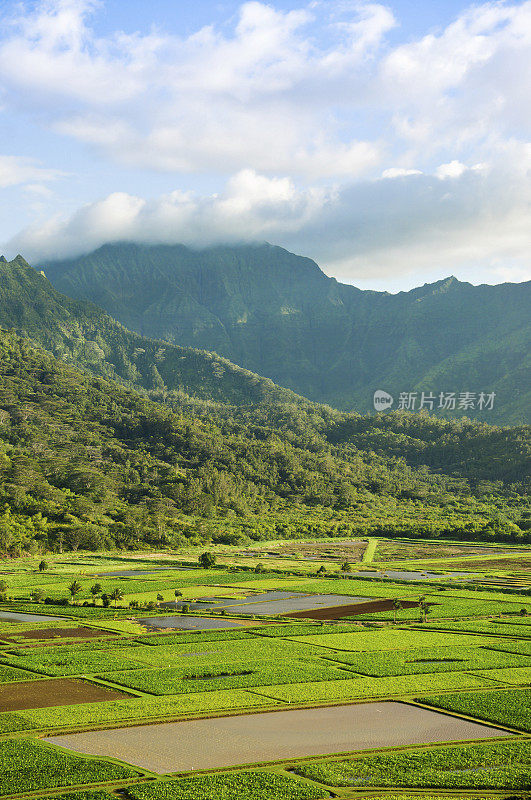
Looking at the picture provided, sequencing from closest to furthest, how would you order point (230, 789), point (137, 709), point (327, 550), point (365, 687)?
point (230, 789)
point (137, 709)
point (365, 687)
point (327, 550)

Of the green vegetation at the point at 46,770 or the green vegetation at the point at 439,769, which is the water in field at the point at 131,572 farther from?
the green vegetation at the point at 439,769

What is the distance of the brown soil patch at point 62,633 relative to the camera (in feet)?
181

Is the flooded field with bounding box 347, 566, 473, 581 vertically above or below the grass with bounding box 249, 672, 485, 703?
below

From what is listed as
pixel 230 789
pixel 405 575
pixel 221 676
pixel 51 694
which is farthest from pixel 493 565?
pixel 230 789

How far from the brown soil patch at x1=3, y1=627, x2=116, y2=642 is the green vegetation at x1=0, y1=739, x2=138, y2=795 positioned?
27310 millimetres

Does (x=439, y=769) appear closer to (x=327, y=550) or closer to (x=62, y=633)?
(x=62, y=633)

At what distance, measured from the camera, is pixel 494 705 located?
35.4 metres

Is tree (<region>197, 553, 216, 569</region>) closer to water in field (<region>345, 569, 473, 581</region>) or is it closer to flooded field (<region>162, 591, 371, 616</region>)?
water in field (<region>345, 569, 473, 581</region>)

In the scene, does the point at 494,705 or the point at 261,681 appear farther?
the point at 261,681

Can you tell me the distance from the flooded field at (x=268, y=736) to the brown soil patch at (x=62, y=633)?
982 inches

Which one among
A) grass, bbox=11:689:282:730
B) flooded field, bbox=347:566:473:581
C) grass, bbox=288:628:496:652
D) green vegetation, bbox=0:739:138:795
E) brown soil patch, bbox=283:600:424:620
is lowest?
flooded field, bbox=347:566:473:581

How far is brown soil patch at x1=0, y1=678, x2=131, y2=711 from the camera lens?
36.2 metres

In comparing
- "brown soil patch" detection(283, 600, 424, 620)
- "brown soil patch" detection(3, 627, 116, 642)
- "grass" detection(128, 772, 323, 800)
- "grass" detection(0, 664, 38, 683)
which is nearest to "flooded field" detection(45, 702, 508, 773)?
"grass" detection(128, 772, 323, 800)

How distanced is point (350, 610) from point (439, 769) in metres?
42.4
